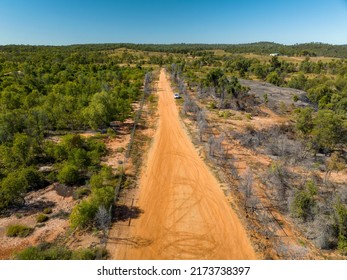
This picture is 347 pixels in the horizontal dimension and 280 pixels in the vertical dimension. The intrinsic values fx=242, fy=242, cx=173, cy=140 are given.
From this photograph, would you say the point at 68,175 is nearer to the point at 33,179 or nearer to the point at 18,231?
the point at 33,179

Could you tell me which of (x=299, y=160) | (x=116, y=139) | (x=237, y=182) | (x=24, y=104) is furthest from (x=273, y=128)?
(x=24, y=104)

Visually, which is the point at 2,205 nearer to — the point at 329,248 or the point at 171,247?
the point at 171,247

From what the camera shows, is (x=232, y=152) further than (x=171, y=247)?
Yes

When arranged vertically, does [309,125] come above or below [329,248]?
above

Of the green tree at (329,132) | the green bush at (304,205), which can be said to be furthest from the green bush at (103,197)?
the green tree at (329,132)

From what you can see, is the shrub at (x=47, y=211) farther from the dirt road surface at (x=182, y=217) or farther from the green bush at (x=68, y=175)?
the dirt road surface at (x=182, y=217)

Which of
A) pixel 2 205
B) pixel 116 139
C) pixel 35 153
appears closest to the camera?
pixel 2 205

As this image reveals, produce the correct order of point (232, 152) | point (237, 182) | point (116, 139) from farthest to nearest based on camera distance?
point (116, 139)
point (232, 152)
point (237, 182)
